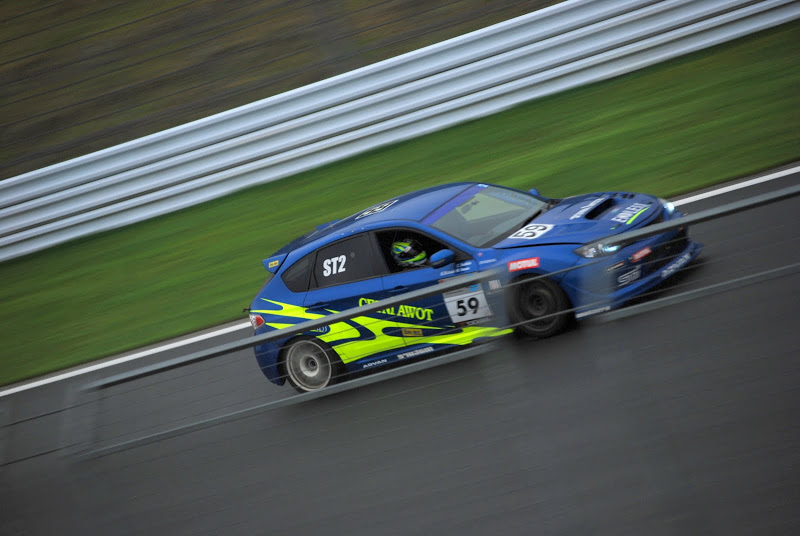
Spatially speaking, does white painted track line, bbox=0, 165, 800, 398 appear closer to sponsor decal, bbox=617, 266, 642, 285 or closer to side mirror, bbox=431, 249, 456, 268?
side mirror, bbox=431, 249, 456, 268

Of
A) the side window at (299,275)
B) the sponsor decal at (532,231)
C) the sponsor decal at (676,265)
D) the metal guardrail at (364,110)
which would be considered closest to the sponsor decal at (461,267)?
the sponsor decal at (532,231)

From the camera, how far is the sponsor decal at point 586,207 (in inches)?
276

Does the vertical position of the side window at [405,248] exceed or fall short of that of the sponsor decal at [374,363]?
it exceeds it

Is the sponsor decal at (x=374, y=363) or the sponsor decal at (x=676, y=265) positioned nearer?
the sponsor decal at (x=676, y=265)

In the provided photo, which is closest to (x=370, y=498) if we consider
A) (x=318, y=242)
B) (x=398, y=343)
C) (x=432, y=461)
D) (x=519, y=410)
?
(x=432, y=461)

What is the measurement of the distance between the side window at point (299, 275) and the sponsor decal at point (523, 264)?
6.67 feet

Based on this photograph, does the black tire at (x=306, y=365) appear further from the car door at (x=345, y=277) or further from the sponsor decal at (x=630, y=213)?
the sponsor decal at (x=630, y=213)

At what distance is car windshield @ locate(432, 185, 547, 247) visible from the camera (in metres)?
7.23

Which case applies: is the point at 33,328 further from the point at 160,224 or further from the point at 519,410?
the point at 519,410

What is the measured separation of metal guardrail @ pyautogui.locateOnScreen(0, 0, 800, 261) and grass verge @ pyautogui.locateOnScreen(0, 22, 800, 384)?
229 mm

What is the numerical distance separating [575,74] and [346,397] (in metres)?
7.82

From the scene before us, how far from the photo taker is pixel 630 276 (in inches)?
160

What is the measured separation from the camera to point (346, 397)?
4562 mm

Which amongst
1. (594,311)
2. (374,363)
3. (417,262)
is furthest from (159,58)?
(594,311)
